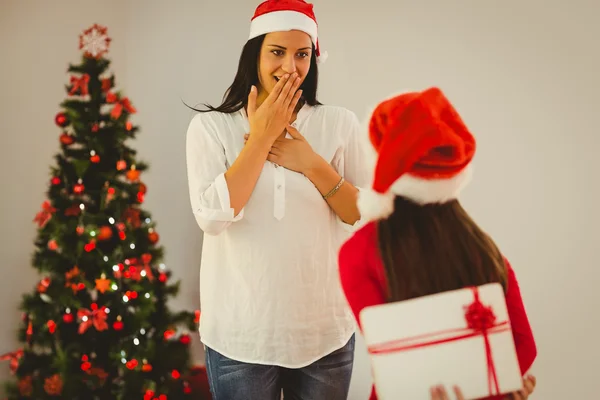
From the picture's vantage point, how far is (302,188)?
4.07 feet

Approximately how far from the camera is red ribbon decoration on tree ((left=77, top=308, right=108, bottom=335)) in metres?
1.85

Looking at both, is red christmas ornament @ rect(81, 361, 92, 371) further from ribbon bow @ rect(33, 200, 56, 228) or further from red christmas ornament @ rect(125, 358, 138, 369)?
ribbon bow @ rect(33, 200, 56, 228)

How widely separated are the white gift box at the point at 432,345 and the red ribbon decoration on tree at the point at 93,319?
1276mm

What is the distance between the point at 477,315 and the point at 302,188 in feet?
1.68

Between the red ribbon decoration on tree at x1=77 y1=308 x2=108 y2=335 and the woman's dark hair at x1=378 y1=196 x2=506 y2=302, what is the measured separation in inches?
51.0

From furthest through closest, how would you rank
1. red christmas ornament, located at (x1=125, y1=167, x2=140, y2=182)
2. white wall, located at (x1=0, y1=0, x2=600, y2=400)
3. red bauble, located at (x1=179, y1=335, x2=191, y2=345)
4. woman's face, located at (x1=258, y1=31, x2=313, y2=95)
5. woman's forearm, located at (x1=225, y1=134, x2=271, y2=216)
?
red bauble, located at (x1=179, y1=335, x2=191, y2=345), red christmas ornament, located at (x1=125, y1=167, x2=140, y2=182), white wall, located at (x1=0, y1=0, x2=600, y2=400), woman's face, located at (x1=258, y1=31, x2=313, y2=95), woman's forearm, located at (x1=225, y1=134, x2=271, y2=216)

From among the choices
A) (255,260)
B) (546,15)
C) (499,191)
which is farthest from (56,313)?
(546,15)

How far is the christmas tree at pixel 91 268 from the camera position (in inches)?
72.7

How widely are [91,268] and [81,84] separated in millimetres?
657

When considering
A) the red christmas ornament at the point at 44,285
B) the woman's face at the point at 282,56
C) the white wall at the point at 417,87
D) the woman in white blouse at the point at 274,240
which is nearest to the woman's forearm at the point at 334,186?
the woman in white blouse at the point at 274,240

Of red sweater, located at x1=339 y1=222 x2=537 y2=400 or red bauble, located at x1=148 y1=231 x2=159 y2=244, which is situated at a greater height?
red bauble, located at x1=148 y1=231 x2=159 y2=244

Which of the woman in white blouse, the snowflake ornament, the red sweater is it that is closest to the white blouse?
the woman in white blouse

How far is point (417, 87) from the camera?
81.2 inches

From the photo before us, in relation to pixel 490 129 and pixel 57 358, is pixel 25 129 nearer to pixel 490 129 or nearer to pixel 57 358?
pixel 57 358
